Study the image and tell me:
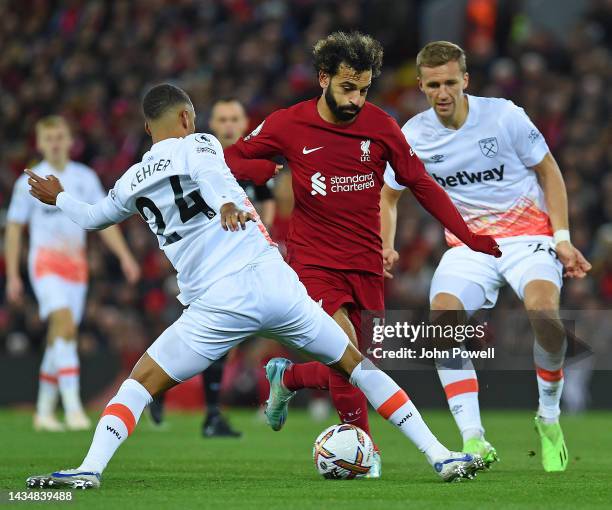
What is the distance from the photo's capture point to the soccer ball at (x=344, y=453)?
6.88 meters

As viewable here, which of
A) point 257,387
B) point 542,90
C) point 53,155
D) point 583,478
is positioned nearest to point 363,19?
point 542,90

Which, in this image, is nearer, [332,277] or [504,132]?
[332,277]

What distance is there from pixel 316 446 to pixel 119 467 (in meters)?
1.53

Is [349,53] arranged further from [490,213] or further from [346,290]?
[490,213]

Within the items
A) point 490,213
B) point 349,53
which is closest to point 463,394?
point 490,213

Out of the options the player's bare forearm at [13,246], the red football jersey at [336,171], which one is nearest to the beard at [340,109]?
the red football jersey at [336,171]

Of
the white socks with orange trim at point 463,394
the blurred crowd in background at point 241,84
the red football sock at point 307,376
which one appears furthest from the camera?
the blurred crowd in background at point 241,84

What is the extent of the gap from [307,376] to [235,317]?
130 cm

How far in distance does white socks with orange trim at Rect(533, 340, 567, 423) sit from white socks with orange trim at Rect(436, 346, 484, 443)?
405mm

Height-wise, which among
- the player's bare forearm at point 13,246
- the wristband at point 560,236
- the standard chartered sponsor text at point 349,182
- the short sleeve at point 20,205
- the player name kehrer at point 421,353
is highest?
the short sleeve at point 20,205

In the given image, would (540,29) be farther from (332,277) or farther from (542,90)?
(332,277)

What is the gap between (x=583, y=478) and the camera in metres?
7.14

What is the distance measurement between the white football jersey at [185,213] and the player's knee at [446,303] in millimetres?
1767

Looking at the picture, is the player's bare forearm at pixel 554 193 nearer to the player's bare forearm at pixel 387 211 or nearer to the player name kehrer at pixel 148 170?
the player's bare forearm at pixel 387 211
